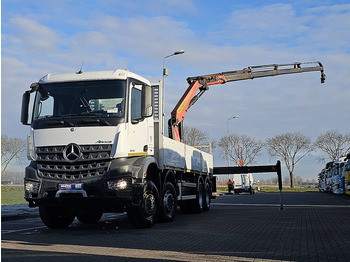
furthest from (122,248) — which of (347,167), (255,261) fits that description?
(347,167)

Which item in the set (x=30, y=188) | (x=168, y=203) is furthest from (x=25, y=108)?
(x=168, y=203)

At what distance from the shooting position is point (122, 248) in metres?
7.89

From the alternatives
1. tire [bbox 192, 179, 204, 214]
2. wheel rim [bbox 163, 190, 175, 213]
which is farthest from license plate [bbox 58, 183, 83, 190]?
tire [bbox 192, 179, 204, 214]

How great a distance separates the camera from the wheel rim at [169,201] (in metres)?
12.6

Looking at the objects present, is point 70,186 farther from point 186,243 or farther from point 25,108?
point 186,243

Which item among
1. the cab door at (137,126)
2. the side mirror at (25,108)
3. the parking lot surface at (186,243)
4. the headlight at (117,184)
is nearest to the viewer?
the parking lot surface at (186,243)

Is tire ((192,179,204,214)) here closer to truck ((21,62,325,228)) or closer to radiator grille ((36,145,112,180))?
truck ((21,62,325,228))

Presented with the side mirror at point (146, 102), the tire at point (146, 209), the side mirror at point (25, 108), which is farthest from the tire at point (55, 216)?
the side mirror at point (146, 102)

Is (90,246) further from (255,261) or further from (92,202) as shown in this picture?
(255,261)

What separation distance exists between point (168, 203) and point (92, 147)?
132 inches

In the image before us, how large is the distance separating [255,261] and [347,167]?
82.7 ft

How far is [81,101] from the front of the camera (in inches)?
429

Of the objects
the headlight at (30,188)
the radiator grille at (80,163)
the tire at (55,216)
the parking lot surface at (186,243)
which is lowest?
the parking lot surface at (186,243)

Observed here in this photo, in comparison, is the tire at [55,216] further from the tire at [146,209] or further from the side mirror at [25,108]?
the side mirror at [25,108]
